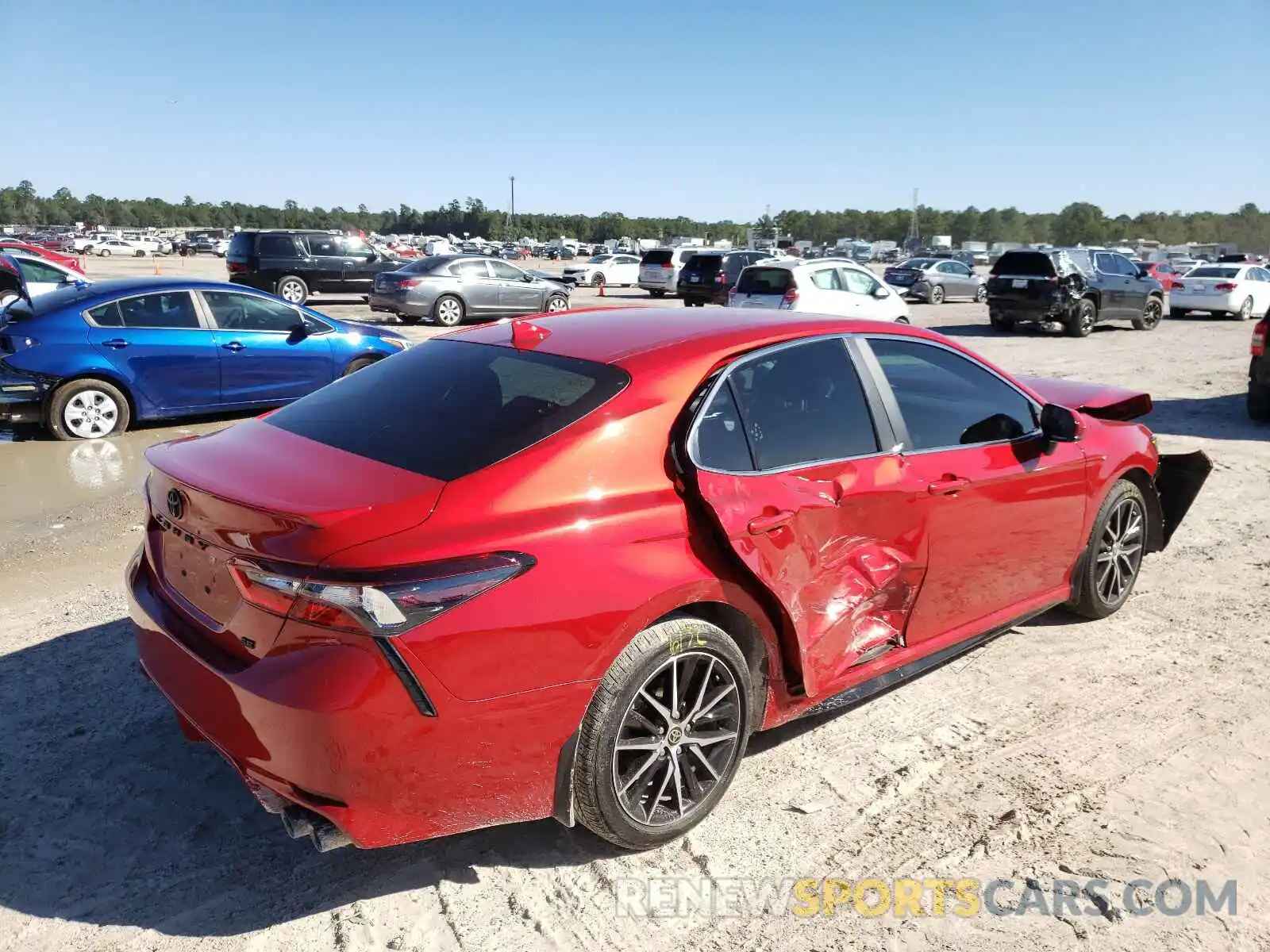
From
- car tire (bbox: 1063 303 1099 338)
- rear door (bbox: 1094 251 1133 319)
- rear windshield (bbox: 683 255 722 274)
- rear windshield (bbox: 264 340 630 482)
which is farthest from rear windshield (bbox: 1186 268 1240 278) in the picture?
rear windshield (bbox: 264 340 630 482)

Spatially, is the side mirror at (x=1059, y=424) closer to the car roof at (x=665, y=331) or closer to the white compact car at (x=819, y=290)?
the car roof at (x=665, y=331)

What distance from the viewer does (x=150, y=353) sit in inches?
345

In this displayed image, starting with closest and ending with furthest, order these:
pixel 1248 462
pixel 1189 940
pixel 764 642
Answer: pixel 1189 940 < pixel 764 642 < pixel 1248 462

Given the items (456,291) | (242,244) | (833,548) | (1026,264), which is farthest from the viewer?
(242,244)

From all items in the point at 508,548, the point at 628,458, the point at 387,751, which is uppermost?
the point at 628,458

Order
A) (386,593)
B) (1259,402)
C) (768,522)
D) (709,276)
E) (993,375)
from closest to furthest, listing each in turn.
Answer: (386,593), (768,522), (993,375), (1259,402), (709,276)

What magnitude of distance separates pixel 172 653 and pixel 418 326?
17.2 m

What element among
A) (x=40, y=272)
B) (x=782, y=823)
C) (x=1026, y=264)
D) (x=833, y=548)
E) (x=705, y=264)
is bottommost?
(x=782, y=823)

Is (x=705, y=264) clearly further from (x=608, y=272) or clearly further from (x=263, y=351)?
(x=263, y=351)

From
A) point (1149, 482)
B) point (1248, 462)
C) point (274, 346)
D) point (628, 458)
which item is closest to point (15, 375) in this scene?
point (274, 346)

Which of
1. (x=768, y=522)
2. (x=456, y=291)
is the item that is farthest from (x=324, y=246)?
(x=768, y=522)

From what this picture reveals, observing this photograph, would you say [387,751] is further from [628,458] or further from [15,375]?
[15,375]

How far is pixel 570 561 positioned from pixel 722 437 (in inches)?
30.2

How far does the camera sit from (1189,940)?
2641mm
